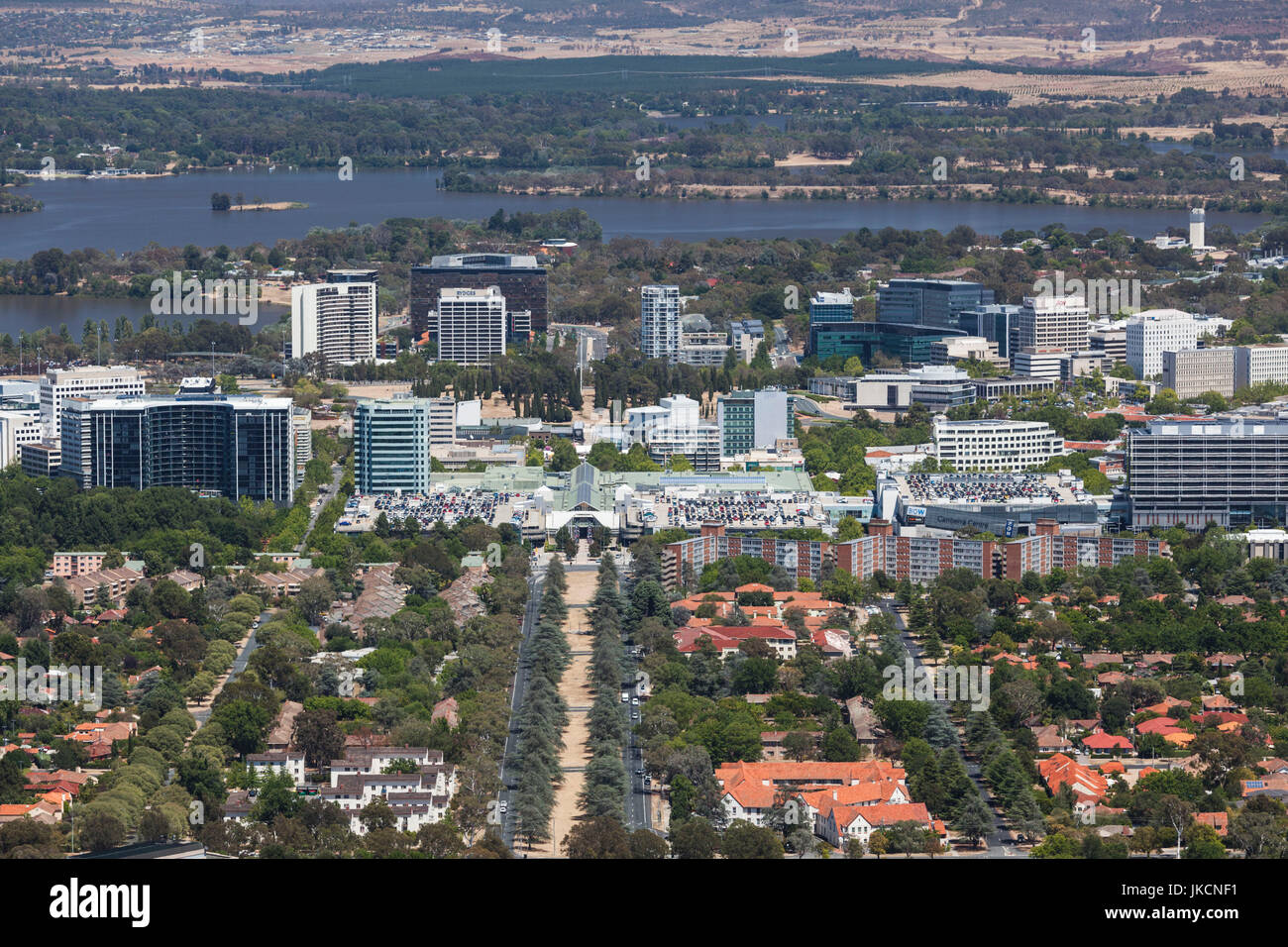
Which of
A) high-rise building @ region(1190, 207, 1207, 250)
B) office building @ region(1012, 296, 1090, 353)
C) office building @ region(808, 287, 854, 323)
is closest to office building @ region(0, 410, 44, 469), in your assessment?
office building @ region(808, 287, 854, 323)

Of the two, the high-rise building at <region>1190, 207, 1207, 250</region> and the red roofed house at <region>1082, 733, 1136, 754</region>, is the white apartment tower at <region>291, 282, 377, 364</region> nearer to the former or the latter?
the high-rise building at <region>1190, 207, 1207, 250</region>

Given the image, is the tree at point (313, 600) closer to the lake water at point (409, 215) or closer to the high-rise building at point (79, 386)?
the high-rise building at point (79, 386)

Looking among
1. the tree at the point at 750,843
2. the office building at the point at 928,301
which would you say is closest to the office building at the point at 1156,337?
the office building at the point at 928,301

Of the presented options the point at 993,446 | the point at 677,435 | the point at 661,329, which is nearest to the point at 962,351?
the point at 661,329

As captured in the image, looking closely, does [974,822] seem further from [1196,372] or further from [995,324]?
[995,324]

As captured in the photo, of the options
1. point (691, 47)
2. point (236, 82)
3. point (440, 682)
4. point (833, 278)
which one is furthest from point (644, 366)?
point (691, 47)
